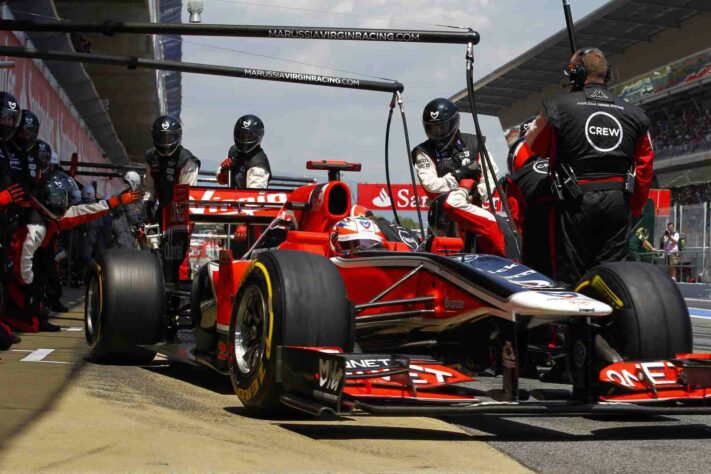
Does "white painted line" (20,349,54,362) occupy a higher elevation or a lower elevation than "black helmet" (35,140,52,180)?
lower

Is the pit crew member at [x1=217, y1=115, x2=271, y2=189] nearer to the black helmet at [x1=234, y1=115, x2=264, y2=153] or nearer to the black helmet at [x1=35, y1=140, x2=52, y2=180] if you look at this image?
the black helmet at [x1=234, y1=115, x2=264, y2=153]

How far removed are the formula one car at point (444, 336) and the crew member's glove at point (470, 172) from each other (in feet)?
4.42

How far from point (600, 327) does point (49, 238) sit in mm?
7031

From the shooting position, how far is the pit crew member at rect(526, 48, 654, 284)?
650 cm

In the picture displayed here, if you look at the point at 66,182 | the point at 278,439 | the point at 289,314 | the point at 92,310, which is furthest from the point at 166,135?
the point at 278,439

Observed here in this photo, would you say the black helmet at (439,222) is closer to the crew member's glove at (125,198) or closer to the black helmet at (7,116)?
the crew member's glove at (125,198)

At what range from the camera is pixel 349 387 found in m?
5.03

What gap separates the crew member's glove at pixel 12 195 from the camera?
10148 millimetres

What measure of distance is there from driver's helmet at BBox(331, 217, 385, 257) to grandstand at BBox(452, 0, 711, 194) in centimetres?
3469

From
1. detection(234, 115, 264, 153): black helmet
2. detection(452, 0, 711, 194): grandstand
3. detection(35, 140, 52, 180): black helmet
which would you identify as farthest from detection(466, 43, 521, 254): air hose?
detection(452, 0, 711, 194): grandstand

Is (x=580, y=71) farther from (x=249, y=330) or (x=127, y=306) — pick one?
(x=127, y=306)

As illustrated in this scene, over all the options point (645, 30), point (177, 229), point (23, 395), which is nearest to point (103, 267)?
point (177, 229)

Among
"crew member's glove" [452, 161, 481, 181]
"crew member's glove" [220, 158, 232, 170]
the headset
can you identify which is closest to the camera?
the headset

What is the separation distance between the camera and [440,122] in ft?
27.7
